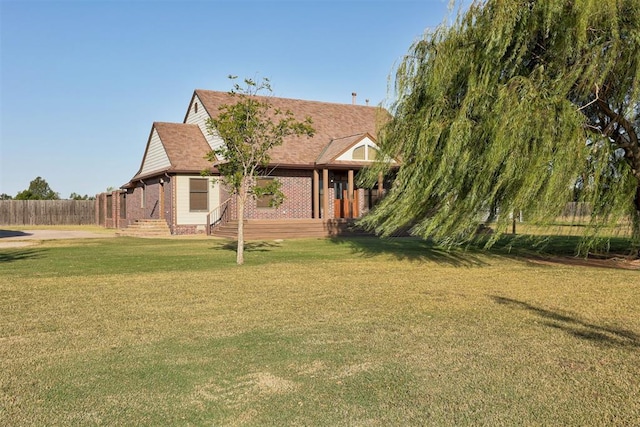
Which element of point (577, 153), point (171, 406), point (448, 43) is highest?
point (448, 43)

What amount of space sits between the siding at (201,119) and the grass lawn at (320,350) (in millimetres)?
15712

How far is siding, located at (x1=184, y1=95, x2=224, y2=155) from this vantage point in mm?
25333

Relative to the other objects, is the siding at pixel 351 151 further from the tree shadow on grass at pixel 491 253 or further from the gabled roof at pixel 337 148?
the tree shadow on grass at pixel 491 253

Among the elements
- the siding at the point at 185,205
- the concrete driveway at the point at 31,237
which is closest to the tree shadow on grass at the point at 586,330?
the concrete driveway at the point at 31,237

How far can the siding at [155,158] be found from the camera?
25109 millimetres

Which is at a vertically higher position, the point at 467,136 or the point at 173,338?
the point at 467,136

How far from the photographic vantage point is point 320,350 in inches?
200

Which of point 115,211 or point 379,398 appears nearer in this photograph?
point 379,398

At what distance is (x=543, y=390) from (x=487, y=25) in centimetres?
837

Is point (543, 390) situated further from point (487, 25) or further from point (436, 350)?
point (487, 25)

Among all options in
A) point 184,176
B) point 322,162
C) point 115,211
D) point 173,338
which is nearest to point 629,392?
point 173,338

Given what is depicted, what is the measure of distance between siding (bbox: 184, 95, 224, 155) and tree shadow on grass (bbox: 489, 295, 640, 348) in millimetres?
20118

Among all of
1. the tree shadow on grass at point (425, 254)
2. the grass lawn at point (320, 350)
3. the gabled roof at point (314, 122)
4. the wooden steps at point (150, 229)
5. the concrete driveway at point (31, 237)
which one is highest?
the gabled roof at point (314, 122)

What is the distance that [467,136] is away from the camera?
9984mm
